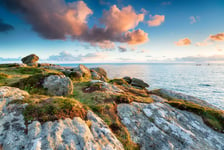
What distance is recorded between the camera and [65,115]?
20.0 feet

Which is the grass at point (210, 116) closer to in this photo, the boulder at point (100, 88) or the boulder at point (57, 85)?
the boulder at point (100, 88)

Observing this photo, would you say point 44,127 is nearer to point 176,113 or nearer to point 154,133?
point 154,133

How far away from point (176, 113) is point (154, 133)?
4.55 m

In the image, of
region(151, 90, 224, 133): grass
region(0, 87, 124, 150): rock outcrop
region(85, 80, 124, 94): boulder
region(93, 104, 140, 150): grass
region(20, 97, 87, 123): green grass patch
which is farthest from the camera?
region(85, 80, 124, 94): boulder

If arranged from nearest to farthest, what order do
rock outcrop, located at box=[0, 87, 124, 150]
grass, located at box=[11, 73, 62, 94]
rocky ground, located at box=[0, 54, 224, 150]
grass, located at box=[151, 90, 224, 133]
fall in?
rock outcrop, located at box=[0, 87, 124, 150] < rocky ground, located at box=[0, 54, 224, 150] < grass, located at box=[151, 90, 224, 133] < grass, located at box=[11, 73, 62, 94]

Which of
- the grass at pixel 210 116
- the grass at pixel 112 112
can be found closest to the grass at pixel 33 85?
the grass at pixel 112 112

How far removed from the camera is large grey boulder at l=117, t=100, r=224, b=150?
23.7 ft

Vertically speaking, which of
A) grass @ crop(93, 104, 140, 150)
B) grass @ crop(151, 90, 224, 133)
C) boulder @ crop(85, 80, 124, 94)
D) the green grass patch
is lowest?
grass @ crop(151, 90, 224, 133)

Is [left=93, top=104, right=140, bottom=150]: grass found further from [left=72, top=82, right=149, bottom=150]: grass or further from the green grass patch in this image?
the green grass patch

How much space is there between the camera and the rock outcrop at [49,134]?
4336 mm

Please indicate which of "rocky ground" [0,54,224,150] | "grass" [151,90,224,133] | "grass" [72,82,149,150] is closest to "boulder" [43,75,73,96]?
"rocky ground" [0,54,224,150]

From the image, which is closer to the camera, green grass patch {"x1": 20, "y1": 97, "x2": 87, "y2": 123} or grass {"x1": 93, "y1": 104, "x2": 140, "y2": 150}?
green grass patch {"x1": 20, "y1": 97, "x2": 87, "y2": 123}

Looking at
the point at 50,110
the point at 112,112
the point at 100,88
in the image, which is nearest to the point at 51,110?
the point at 50,110

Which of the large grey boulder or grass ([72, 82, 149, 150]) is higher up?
grass ([72, 82, 149, 150])
